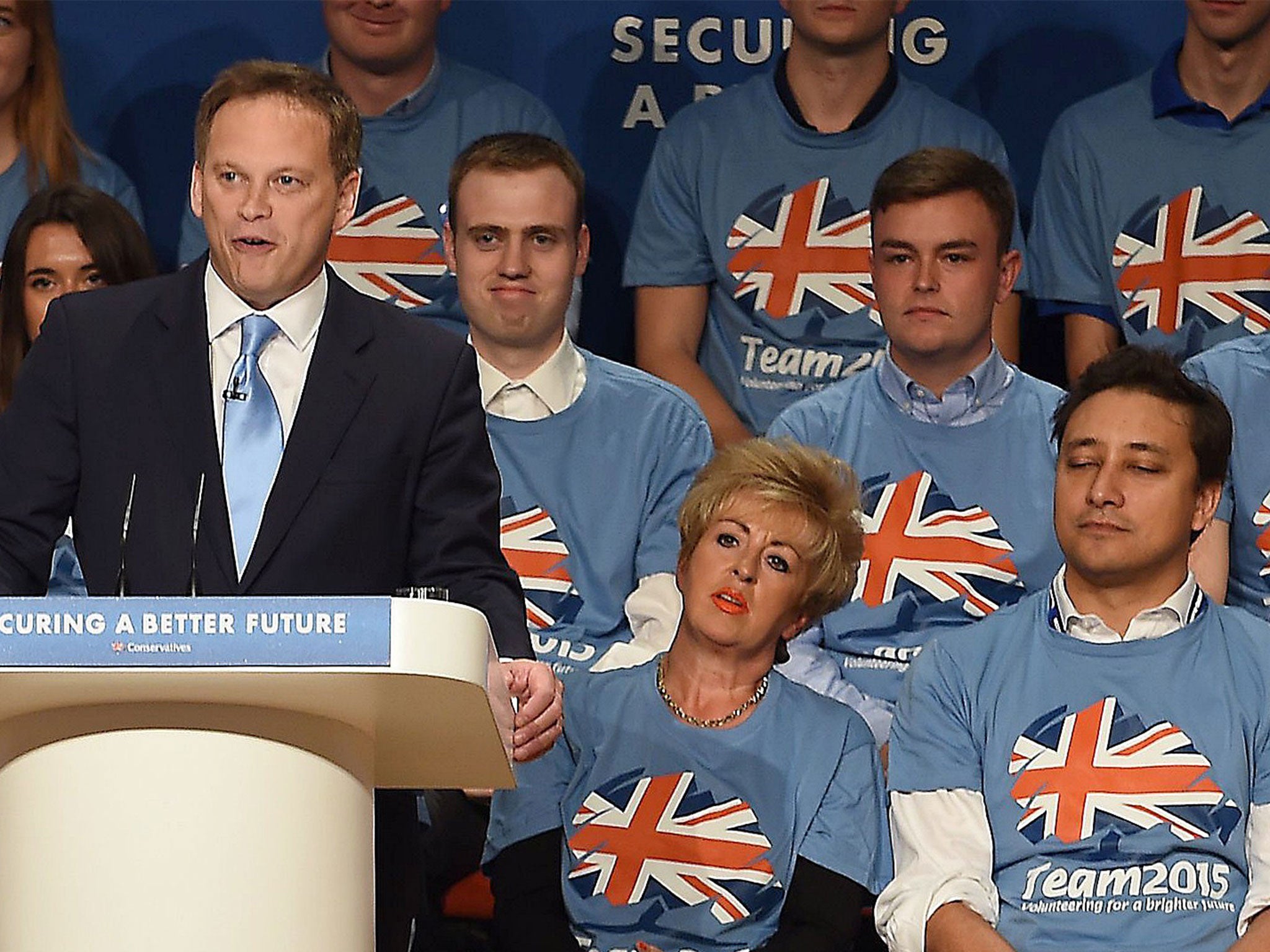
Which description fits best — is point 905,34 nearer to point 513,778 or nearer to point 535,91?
point 535,91

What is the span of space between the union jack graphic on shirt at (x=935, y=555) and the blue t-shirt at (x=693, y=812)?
1.28 feet

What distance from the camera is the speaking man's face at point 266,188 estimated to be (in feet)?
5.79

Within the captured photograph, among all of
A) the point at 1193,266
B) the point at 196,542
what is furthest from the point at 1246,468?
the point at 196,542

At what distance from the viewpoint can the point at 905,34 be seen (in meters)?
3.89

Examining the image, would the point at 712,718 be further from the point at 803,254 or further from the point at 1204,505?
the point at 803,254

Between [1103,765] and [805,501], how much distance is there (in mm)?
553

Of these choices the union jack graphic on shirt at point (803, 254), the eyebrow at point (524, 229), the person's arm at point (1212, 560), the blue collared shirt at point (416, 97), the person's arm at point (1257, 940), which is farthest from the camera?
the blue collared shirt at point (416, 97)

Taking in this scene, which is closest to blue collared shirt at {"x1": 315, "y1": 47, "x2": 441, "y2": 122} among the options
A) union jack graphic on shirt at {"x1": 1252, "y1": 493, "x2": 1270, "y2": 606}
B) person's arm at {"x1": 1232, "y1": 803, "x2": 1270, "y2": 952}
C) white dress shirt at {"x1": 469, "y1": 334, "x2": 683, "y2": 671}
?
white dress shirt at {"x1": 469, "y1": 334, "x2": 683, "y2": 671}

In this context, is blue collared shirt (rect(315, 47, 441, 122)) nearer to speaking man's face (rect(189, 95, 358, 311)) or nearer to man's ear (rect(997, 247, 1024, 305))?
man's ear (rect(997, 247, 1024, 305))

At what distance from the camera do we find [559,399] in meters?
3.20

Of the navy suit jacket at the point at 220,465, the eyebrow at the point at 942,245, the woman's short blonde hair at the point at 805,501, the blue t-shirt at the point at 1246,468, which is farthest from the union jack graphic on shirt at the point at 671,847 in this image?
the eyebrow at the point at 942,245

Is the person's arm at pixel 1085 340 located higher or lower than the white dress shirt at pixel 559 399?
higher

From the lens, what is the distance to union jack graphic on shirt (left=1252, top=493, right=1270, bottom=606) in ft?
9.75

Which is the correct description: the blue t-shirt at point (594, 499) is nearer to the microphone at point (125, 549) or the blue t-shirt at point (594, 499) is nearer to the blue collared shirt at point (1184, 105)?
the blue collared shirt at point (1184, 105)
